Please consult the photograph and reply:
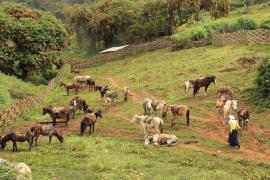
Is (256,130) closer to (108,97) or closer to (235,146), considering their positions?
(235,146)

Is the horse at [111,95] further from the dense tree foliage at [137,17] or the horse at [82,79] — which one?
the dense tree foliage at [137,17]

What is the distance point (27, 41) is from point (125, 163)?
29.3 meters

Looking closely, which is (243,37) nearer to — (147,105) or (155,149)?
(147,105)

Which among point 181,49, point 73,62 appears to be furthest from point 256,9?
point 73,62

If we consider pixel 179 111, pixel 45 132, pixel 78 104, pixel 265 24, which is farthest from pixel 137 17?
pixel 45 132

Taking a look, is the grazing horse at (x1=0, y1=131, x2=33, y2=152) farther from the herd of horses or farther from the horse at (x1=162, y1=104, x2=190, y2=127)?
the horse at (x1=162, y1=104, x2=190, y2=127)

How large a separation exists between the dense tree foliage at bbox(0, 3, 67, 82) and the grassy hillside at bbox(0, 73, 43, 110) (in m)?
2.70

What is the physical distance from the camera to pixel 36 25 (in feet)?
158

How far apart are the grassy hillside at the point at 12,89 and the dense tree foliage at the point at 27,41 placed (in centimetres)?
270

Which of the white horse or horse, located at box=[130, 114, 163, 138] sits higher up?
the white horse

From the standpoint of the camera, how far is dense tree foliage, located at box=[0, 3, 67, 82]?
1849 inches

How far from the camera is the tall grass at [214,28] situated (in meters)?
56.2

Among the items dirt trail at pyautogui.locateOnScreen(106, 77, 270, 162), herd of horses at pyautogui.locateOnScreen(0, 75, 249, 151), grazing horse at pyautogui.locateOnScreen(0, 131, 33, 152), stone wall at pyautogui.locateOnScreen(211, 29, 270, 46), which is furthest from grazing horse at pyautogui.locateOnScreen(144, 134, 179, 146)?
stone wall at pyautogui.locateOnScreen(211, 29, 270, 46)

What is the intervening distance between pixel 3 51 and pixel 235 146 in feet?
96.5
